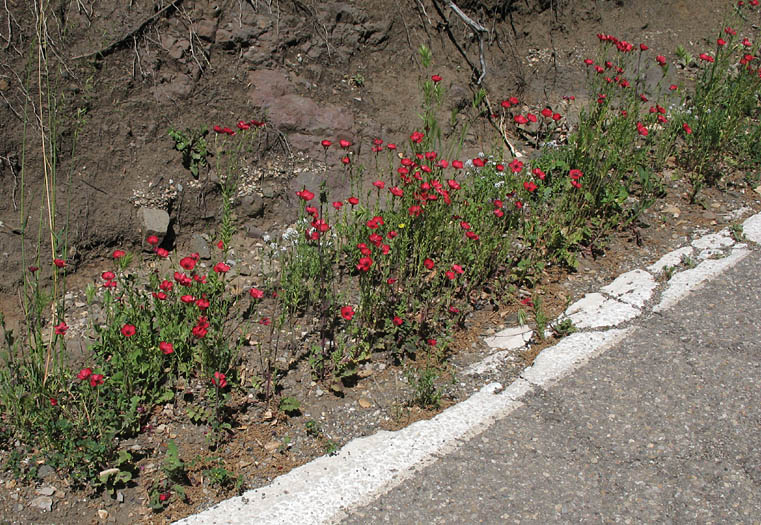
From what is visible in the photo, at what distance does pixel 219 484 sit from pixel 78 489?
594 mm

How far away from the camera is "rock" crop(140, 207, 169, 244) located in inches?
163

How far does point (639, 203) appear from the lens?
4906 mm

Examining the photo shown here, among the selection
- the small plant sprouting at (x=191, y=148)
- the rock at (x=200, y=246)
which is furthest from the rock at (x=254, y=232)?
the small plant sprouting at (x=191, y=148)

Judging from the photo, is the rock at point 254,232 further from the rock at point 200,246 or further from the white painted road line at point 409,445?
the white painted road line at point 409,445

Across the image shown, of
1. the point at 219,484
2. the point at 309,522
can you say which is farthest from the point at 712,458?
the point at 219,484

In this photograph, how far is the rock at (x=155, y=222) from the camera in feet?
13.6

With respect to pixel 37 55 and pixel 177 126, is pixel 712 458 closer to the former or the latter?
pixel 177 126

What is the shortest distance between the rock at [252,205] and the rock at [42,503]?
2.22m

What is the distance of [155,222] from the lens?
4.18 meters

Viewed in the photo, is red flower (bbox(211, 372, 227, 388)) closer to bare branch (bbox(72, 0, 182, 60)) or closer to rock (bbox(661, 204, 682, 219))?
bare branch (bbox(72, 0, 182, 60))

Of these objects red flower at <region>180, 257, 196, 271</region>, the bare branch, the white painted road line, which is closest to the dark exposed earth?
the bare branch

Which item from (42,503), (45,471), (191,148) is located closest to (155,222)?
(191,148)

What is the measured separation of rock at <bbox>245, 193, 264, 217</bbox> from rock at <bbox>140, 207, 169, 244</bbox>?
52 cm

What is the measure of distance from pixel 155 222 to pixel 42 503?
1871mm
